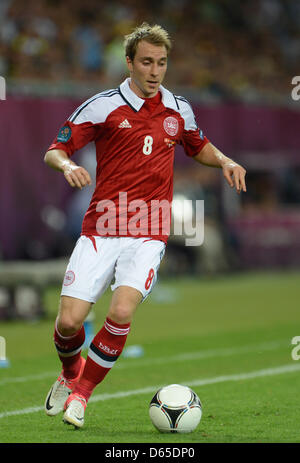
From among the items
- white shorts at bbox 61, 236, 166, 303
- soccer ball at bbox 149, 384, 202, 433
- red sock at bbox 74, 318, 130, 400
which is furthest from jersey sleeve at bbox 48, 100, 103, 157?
soccer ball at bbox 149, 384, 202, 433

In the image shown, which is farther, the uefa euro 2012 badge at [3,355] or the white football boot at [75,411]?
the uefa euro 2012 badge at [3,355]

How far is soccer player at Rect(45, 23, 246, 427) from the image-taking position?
6.14 m

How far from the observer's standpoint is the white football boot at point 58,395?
6391 mm

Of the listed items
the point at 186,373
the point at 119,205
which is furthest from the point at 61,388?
the point at 186,373

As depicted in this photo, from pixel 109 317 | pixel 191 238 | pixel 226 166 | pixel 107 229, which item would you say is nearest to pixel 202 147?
pixel 226 166

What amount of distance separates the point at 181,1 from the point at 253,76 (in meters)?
2.76

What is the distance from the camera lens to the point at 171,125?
656 cm

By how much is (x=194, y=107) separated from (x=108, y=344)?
14.9 meters

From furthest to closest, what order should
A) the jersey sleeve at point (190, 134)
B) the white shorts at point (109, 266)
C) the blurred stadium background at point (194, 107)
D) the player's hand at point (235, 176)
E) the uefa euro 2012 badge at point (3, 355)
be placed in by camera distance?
the blurred stadium background at point (194, 107)
the uefa euro 2012 badge at point (3, 355)
the jersey sleeve at point (190, 134)
the player's hand at point (235, 176)
the white shorts at point (109, 266)

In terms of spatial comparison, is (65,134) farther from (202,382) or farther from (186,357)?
(186,357)

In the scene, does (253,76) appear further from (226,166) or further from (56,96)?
(226,166)

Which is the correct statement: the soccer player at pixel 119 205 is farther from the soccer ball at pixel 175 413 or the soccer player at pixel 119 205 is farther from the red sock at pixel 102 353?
the soccer ball at pixel 175 413

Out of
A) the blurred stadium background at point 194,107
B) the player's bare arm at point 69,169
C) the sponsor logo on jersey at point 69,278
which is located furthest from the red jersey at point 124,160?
the blurred stadium background at point 194,107

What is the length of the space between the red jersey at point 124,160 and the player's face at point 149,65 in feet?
0.43
